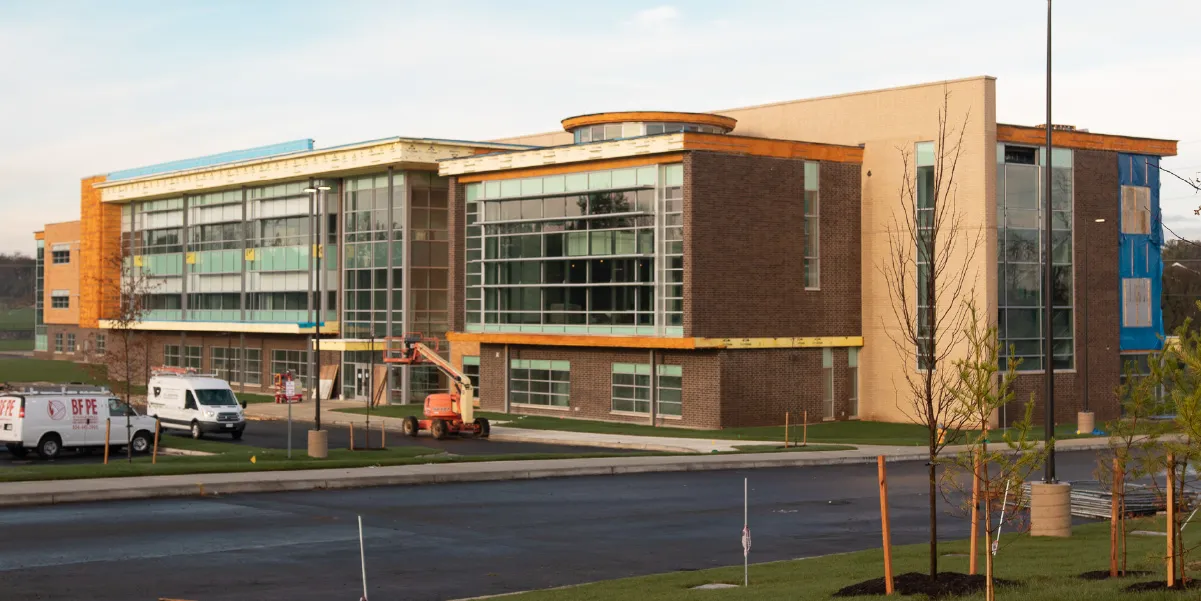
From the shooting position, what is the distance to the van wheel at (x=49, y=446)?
37.7m

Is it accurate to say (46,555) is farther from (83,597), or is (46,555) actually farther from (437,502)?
(437,502)

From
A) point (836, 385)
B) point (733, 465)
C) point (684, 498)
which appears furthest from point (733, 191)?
point (684, 498)

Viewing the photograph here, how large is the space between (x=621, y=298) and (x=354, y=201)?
75.3 feet

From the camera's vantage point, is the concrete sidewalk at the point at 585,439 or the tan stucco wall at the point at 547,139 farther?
the tan stucco wall at the point at 547,139

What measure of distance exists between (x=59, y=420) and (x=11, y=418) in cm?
127

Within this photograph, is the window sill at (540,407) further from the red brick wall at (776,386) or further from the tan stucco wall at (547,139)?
the tan stucco wall at (547,139)

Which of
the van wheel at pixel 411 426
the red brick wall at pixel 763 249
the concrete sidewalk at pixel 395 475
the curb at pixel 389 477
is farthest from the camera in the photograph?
the red brick wall at pixel 763 249

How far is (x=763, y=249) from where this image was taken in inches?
2131

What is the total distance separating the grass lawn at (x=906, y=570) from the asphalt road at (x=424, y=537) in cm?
131

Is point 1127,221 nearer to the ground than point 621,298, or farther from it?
farther from it

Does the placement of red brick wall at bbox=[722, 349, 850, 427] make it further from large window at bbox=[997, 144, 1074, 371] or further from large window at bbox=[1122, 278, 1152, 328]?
large window at bbox=[1122, 278, 1152, 328]

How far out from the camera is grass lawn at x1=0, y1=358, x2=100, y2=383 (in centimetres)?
8550

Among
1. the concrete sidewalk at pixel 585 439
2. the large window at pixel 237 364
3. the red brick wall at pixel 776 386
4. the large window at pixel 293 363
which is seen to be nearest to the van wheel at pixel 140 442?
the concrete sidewalk at pixel 585 439

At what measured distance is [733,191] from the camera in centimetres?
5303
